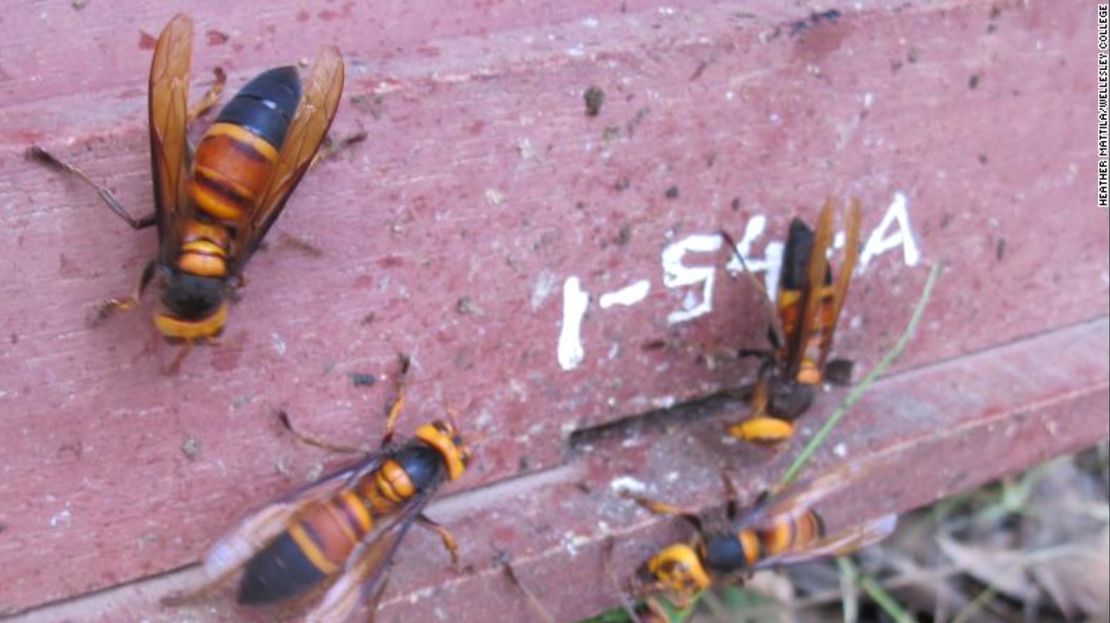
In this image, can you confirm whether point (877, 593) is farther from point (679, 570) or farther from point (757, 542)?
point (679, 570)

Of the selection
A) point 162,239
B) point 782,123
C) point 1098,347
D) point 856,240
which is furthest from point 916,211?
point 162,239

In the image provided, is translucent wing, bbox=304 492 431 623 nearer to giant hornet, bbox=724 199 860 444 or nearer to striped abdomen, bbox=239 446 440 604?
striped abdomen, bbox=239 446 440 604

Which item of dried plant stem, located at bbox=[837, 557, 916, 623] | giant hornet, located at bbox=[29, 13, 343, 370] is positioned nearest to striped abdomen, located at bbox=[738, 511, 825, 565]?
dried plant stem, located at bbox=[837, 557, 916, 623]

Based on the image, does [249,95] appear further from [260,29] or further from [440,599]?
[440,599]

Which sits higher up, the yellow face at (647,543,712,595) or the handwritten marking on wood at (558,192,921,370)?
the handwritten marking on wood at (558,192,921,370)

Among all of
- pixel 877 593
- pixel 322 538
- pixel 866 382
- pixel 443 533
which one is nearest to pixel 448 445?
pixel 443 533
